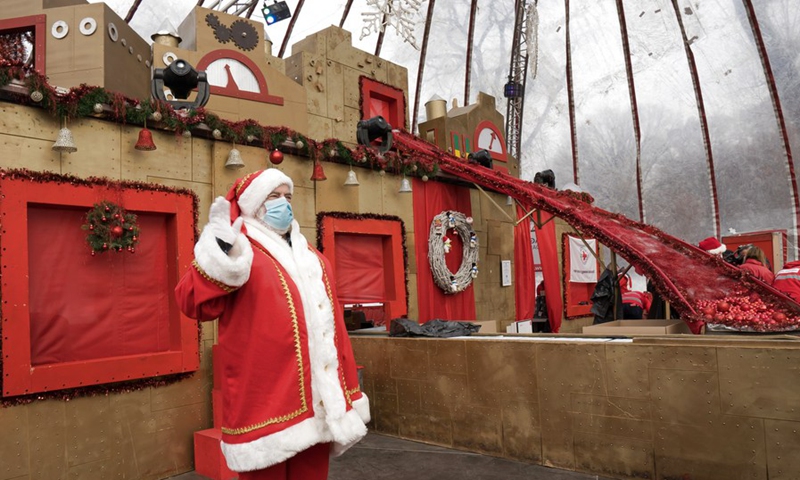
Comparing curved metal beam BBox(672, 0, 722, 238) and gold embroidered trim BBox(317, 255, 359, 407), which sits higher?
curved metal beam BBox(672, 0, 722, 238)

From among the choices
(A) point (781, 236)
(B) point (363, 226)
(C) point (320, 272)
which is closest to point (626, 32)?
(A) point (781, 236)

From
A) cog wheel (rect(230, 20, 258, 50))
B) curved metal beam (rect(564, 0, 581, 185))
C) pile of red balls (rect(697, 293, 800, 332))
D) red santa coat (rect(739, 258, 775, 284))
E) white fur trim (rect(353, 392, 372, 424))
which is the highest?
curved metal beam (rect(564, 0, 581, 185))

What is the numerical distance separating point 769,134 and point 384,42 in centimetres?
758

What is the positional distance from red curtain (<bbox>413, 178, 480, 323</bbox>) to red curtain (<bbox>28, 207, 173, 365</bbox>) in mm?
2613

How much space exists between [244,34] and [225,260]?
391cm

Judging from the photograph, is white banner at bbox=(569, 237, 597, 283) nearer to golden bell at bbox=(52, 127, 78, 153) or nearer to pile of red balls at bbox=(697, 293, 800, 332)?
pile of red balls at bbox=(697, 293, 800, 332)

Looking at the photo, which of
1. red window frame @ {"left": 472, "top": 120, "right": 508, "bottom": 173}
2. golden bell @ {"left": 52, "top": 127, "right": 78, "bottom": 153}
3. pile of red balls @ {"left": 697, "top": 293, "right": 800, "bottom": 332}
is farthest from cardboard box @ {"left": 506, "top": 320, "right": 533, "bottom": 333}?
golden bell @ {"left": 52, "top": 127, "right": 78, "bottom": 153}

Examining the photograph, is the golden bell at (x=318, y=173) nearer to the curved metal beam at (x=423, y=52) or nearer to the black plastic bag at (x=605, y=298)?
the black plastic bag at (x=605, y=298)

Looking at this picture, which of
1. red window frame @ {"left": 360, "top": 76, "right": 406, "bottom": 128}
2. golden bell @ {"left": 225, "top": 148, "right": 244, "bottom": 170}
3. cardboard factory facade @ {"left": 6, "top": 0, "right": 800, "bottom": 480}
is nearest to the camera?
cardboard factory facade @ {"left": 6, "top": 0, "right": 800, "bottom": 480}

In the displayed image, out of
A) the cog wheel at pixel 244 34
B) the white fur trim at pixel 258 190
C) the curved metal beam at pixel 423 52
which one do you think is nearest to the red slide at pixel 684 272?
the cog wheel at pixel 244 34

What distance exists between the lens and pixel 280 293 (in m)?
2.01

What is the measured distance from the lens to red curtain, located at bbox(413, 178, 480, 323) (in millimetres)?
5777

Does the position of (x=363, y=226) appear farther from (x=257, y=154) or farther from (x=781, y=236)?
(x=781, y=236)

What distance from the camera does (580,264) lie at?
812 centimetres
